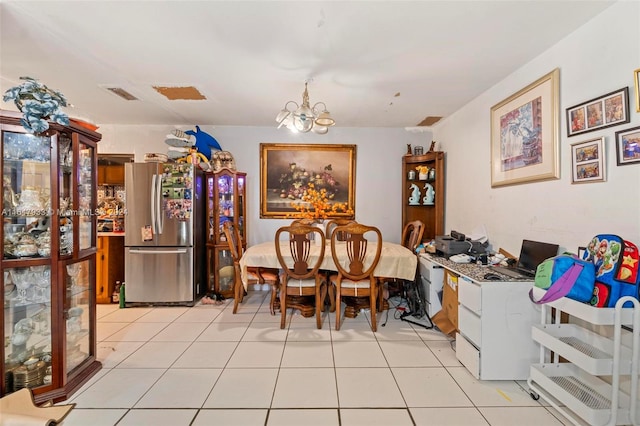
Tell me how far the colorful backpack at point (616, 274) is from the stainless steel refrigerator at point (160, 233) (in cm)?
366

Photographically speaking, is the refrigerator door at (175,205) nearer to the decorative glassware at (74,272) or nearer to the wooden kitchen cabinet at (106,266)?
the wooden kitchen cabinet at (106,266)

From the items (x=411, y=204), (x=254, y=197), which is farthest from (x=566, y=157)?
(x=254, y=197)

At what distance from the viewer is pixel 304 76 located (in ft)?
8.39

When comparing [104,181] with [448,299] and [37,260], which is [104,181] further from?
[448,299]

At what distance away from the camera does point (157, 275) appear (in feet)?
11.2

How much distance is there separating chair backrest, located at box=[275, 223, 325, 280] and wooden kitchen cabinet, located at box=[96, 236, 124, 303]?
2.40 metres

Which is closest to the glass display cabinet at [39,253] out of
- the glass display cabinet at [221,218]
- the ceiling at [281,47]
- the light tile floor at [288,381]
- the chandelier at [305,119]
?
the light tile floor at [288,381]

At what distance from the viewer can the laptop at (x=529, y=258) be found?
6.65 ft

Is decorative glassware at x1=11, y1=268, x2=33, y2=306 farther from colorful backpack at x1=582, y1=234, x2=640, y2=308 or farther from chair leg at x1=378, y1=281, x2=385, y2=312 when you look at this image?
colorful backpack at x1=582, y1=234, x2=640, y2=308

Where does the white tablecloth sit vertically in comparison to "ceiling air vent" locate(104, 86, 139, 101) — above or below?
below

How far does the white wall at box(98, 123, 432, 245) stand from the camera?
4.14 meters

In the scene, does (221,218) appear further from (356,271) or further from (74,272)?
(356,271)

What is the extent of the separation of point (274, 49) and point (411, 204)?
276cm

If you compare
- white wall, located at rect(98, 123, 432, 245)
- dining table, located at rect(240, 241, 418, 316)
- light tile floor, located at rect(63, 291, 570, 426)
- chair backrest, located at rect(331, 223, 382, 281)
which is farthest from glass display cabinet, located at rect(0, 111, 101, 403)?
white wall, located at rect(98, 123, 432, 245)
